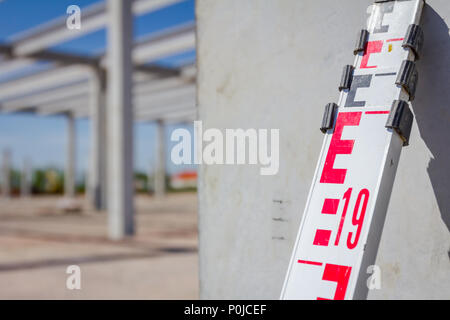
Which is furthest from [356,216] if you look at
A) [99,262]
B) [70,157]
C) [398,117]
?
[70,157]

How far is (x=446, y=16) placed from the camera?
253 cm

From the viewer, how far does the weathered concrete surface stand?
2580 mm

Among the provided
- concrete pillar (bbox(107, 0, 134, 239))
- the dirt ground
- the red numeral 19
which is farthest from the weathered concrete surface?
concrete pillar (bbox(107, 0, 134, 239))

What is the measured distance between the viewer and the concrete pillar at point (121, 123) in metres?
11.2

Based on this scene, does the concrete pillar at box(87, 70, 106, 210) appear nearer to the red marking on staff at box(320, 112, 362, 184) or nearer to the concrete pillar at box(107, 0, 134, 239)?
the concrete pillar at box(107, 0, 134, 239)

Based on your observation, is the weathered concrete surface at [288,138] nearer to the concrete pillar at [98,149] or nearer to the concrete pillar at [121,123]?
the concrete pillar at [121,123]

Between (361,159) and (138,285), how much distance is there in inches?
185

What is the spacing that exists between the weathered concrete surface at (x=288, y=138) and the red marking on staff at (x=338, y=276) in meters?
0.94

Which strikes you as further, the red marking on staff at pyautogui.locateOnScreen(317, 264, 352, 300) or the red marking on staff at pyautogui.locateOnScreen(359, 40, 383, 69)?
the red marking on staff at pyautogui.locateOnScreen(359, 40, 383, 69)

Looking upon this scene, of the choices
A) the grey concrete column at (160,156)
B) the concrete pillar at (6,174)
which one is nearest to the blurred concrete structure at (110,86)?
the grey concrete column at (160,156)

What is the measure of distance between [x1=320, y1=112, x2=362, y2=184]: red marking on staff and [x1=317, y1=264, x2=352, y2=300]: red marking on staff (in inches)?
13.6

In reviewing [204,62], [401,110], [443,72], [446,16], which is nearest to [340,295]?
[401,110]

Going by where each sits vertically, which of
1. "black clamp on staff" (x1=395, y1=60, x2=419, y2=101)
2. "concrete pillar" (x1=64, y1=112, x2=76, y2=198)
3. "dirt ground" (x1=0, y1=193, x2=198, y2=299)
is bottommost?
"dirt ground" (x1=0, y1=193, x2=198, y2=299)
